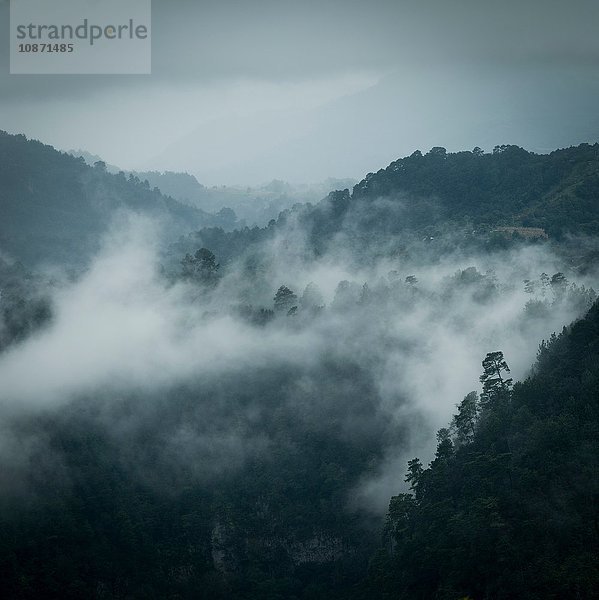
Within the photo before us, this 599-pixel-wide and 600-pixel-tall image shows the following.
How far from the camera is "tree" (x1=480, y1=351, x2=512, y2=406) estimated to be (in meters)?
49.1

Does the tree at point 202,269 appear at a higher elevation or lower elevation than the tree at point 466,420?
higher

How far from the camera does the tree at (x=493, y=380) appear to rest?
4906 cm

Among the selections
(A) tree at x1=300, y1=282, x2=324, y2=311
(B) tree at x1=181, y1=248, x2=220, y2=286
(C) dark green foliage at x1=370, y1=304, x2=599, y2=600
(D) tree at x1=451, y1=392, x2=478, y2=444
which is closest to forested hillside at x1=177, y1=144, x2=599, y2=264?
(A) tree at x1=300, y1=282, x2=324, y2=311

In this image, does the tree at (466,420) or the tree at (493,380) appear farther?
the tree at (493,380)

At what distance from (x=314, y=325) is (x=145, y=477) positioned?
Answer: 22140 millimetres

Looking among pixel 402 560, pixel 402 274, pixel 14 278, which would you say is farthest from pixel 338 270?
pixel 402 560

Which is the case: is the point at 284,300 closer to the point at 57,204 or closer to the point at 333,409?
the point at 333,409

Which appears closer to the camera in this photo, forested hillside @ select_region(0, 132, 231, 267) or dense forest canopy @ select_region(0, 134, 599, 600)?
dense forest canopy @ select_region(0, 134, 599, 600)

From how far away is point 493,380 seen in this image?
49.5 metres

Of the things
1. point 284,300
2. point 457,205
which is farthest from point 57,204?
point 457,205

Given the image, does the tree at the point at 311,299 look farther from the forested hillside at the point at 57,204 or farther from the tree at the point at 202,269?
the forested hillside at the point at 57,204

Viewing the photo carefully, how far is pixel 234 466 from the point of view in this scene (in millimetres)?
59062

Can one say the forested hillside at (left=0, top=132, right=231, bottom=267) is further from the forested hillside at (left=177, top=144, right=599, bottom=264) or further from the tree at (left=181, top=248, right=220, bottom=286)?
the tree at (left=181, top=248, right=220, bottom=286)

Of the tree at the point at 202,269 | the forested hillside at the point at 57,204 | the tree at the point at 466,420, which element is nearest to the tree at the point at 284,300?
the tree at the point at 202,269
